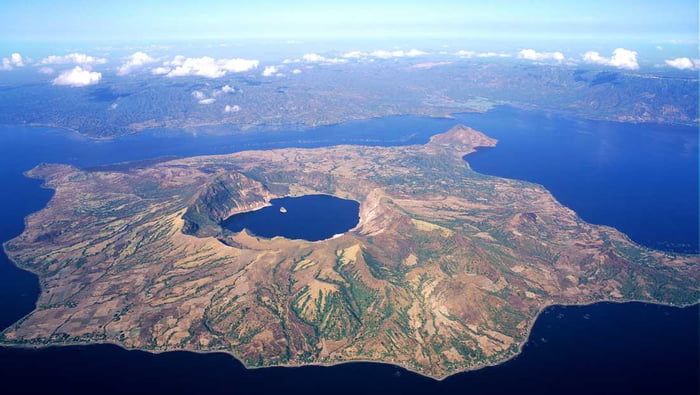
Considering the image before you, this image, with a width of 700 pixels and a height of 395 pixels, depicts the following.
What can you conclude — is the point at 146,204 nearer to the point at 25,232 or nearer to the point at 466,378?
the point at 25,232

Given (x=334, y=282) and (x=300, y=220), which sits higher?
(x=334, y=282)

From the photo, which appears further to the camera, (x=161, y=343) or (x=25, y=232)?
(x=25, y=232)

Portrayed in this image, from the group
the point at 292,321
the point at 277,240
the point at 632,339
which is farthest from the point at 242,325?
the point at 632,339

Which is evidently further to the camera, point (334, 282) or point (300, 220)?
point (300, 220)

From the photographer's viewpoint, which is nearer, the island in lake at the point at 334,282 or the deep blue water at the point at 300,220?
the island in lake at the point at 334,282

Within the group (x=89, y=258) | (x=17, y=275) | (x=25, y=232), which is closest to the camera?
(x=17, y=275)
